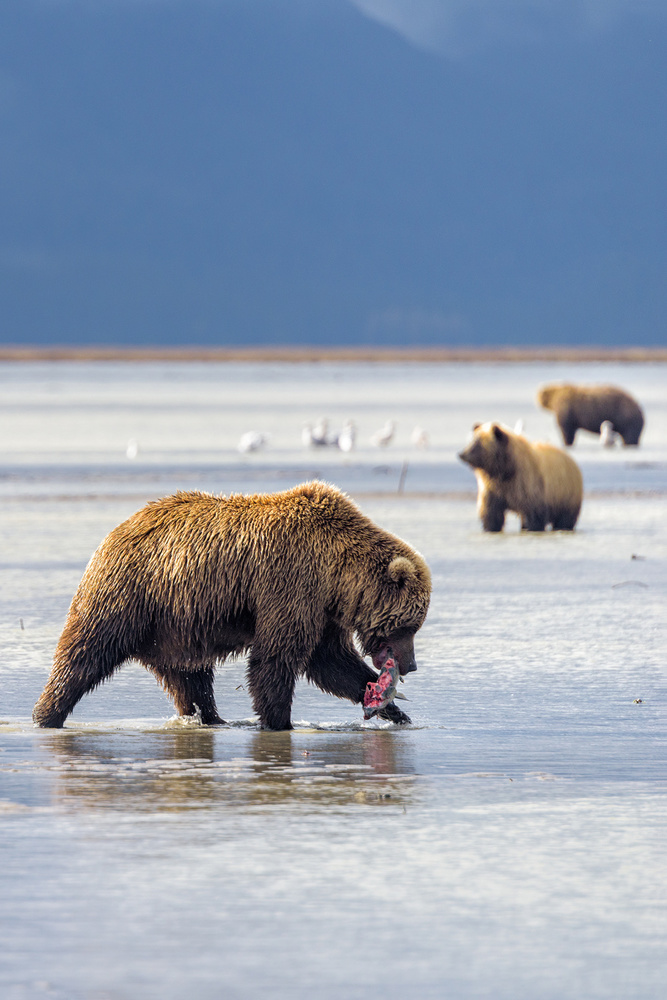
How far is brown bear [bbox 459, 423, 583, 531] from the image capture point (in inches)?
600

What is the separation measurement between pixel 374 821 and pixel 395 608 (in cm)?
160

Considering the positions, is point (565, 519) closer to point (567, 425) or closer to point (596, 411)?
point (596, 411)

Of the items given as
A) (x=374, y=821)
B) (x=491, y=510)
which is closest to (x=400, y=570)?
(x=374, y=821)

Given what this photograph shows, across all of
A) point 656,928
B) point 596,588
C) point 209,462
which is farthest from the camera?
point 209,462

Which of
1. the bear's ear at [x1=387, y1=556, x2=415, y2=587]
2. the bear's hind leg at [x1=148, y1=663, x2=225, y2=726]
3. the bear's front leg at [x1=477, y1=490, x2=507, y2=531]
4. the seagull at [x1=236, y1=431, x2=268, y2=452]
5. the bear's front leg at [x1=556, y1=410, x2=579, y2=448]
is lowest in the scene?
the bear's hind leg at [x1=148, y1=663, x2=225, y2=726]

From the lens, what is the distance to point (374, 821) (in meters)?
5.48

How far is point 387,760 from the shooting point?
6.43 m

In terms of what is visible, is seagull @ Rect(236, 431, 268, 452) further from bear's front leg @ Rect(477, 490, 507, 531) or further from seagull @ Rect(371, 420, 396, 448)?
bear's front leg @ Rect(477, 490, 507, 531)

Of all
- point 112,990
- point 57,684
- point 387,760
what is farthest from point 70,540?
point 112,990

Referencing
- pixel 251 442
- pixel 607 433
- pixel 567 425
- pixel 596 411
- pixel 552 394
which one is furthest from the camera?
pixel 552 394

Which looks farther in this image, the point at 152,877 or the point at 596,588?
the point at 596,588

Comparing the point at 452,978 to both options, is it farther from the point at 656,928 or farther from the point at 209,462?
the point at 209,462

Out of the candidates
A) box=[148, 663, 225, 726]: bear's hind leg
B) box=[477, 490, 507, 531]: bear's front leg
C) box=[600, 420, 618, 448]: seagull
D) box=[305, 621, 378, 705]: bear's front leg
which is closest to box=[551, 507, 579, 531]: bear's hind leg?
Result: box=[477, 490, 507, 531]: bear's front leg

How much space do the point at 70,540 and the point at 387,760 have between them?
7.92 meters
